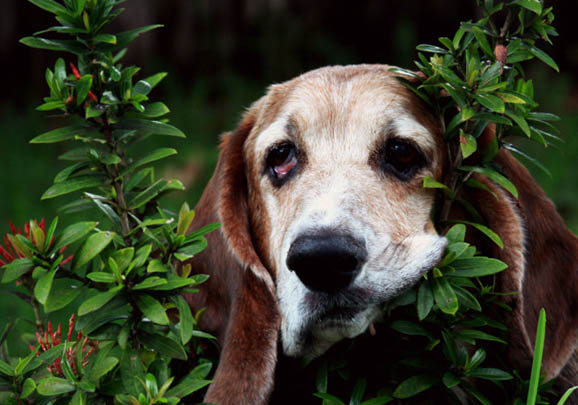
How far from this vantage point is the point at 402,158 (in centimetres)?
332

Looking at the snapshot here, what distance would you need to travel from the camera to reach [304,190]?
317 cm

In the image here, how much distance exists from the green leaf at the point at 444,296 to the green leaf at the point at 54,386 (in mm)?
1233

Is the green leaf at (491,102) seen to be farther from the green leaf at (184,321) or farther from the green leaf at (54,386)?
the green leaf at (54,386)

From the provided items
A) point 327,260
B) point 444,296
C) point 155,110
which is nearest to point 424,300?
point 444,296

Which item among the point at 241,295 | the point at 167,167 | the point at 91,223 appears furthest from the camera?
the point at 167,167

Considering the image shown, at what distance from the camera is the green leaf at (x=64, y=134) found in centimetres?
252

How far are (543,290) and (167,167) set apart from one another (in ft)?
20.8

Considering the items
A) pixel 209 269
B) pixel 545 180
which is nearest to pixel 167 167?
pixel 545 180

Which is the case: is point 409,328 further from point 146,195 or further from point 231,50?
point 231,50

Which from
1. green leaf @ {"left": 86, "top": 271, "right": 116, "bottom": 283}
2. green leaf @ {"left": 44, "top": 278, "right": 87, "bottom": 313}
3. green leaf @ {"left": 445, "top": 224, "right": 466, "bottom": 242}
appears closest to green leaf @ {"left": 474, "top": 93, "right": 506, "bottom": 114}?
green leaf @ {"left": 445, "top": 224, "right": 466, "bottom": 242}

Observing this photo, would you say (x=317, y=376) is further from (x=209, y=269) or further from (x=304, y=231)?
(x=209, y=269)

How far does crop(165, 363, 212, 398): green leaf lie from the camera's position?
2408 mm

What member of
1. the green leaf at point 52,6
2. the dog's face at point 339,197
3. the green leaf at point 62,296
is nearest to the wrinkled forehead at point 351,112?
the dog's face at point 339,197

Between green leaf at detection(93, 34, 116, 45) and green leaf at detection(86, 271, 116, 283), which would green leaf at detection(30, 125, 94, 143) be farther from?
green leaf at detection(86, 271, 116, 283)
